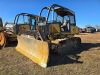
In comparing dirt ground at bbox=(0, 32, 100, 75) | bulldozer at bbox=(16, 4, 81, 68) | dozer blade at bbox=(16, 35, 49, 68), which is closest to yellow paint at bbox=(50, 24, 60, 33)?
bulldozer at bbox=(16, 4, 81, 68)

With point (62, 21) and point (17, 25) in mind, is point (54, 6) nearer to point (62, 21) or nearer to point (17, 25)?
point (62, 21)

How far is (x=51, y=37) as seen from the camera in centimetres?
967

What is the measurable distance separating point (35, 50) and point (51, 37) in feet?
6.58

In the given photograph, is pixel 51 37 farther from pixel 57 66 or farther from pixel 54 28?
pixel 57 66

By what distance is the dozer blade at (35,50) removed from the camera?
22.8ft

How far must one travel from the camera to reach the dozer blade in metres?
6.95

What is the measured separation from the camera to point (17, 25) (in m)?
13.4

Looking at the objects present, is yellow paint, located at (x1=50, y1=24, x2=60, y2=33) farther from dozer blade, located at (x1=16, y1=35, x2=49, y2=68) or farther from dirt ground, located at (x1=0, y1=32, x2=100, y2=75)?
dirt ground, located at (x1=0, y1=32, x2=100, y2=75)

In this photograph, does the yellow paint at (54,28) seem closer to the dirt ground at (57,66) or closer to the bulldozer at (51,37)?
the bulldozer at (51,37)

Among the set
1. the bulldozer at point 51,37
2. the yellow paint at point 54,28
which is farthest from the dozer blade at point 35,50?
the yellow paint at point 54,28

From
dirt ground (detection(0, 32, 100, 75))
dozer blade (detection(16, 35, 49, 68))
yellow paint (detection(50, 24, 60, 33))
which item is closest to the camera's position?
dirt ground (detection(0, 32, 100, 75))

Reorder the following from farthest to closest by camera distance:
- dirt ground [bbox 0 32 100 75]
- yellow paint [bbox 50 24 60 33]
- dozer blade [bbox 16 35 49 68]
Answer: yellow paint [bbox 50 24 60 33] < dozer blade [bbox 16 35 49 68] < dirt ground [bbox 0 32 100 75]

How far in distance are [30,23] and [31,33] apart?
5.04 m

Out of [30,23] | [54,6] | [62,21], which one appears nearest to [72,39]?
[62,21]
